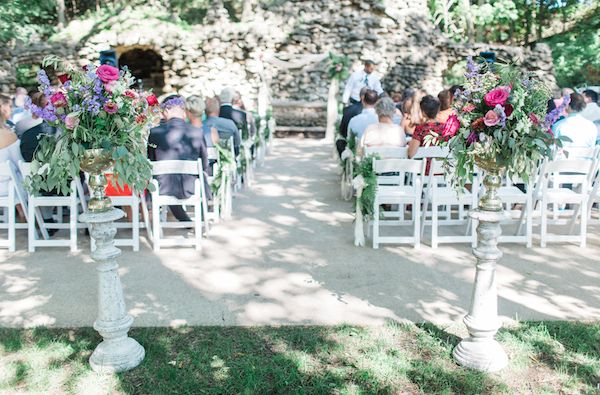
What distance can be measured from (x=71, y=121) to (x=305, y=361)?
2.06 m

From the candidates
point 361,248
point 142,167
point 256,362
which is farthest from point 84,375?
point 361,248

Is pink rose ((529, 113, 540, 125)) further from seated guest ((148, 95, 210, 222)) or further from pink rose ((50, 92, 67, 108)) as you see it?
seated guest ((148, 95, 210, 222))

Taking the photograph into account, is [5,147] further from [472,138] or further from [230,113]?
[472,138]

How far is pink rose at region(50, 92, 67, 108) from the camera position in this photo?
3.25 m

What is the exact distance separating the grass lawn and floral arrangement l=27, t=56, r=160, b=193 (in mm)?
1128

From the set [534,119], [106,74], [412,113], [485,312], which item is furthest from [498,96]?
[412,113]

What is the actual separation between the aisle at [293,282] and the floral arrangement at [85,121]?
131 centimetres

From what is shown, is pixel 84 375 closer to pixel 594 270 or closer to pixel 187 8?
pixel 594 270

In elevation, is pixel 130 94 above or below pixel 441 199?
above

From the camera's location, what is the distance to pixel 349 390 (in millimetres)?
3123

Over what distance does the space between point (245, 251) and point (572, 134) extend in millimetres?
4339

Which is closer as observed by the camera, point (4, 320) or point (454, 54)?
point (4, 320)

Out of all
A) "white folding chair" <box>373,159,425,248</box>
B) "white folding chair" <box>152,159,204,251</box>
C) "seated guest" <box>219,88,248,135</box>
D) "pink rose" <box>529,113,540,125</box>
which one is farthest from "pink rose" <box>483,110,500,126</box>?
"seated guest" <box>219,88,248,135</box>

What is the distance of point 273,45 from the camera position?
61.5 ft
